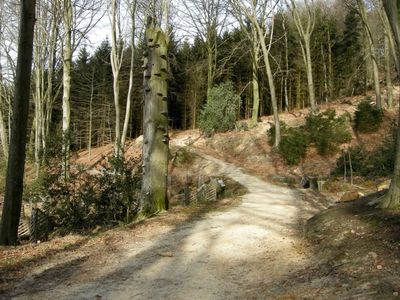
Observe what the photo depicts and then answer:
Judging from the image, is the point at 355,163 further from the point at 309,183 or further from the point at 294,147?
the point at 294,147

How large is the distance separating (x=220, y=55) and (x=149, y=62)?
95.6 ft

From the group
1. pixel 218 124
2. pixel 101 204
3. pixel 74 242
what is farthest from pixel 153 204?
pixel 218 124

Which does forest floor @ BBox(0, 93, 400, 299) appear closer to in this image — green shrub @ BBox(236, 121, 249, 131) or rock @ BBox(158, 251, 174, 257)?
rock @ BBox(158, 251, 174, 257)

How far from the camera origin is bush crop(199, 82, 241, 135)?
2847 centimetres

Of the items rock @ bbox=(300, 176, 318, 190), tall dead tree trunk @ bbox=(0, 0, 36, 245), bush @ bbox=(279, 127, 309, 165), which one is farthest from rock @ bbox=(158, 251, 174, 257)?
bush @ bbox=(279, 127, 309, 165)

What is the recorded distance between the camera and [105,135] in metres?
39.1

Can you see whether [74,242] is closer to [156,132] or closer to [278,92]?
[156,132]

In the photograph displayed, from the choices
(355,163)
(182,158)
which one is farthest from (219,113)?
(355,163)

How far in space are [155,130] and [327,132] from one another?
1439 cm

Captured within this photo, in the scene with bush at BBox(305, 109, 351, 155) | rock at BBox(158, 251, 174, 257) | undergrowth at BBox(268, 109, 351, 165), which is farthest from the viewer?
bush at BBox(305, 109, 351, 155)

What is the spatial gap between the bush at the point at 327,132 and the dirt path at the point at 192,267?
13372 mm

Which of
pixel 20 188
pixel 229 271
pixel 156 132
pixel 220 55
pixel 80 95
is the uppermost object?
pixel 220 55

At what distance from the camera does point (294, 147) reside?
21281 millimetres

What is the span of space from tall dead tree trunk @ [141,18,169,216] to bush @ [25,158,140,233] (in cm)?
50
